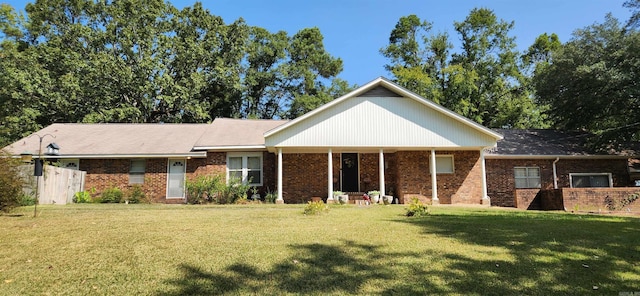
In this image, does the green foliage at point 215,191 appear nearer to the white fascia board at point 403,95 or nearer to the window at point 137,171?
the window at point 137,171

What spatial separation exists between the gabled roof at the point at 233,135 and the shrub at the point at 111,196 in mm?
3872

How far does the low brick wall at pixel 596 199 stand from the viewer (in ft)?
52.4

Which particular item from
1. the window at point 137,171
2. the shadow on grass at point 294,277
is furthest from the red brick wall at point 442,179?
the shadow on grass at point 294,277

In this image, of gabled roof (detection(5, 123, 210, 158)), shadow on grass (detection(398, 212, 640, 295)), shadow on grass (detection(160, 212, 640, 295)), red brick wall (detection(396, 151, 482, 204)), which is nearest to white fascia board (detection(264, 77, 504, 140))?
red brick wall (detection(396, 151, 482, 204))

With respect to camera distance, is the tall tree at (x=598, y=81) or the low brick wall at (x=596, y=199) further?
the tall tree at (x=598, y=81)

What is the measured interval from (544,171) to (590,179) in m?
2.38

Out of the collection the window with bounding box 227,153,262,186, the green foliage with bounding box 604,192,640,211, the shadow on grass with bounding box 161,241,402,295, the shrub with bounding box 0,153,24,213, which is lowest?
the shadow on grass with bounding box 161,241,402,295

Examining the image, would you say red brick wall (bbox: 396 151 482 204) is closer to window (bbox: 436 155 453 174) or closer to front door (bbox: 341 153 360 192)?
window (bbox: 436 155 453 174)

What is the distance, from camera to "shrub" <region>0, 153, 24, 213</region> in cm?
959

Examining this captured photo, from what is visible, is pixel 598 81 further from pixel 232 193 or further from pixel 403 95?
pixel 232 193

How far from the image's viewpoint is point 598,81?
2008cm

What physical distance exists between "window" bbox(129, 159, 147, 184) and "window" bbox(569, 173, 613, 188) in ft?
68.1

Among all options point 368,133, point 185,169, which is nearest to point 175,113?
point 185,169

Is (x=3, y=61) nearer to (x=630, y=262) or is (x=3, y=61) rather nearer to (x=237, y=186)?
(x=237, y=186)
